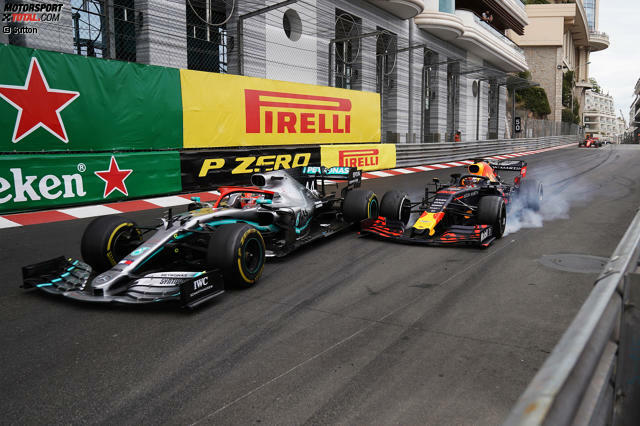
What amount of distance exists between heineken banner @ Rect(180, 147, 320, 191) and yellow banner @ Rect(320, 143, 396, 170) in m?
1.84

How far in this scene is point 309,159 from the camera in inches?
534

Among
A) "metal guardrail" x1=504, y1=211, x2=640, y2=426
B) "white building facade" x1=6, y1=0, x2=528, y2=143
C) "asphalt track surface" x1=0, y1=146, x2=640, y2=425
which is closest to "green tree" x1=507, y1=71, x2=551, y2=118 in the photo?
"white building facade" x1=6, y1=0, x2=528, y2=143

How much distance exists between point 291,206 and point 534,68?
64.2 m

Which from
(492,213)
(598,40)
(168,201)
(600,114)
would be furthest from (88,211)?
(600,114)

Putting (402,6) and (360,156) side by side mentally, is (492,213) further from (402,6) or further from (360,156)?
(402,6)

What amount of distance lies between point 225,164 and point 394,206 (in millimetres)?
5373

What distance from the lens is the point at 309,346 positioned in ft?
11.3

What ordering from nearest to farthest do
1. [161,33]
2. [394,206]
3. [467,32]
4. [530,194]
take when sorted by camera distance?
[394,206]
[530,194]
[161,33]
[467,32]

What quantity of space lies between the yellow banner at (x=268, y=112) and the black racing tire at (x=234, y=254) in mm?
6601

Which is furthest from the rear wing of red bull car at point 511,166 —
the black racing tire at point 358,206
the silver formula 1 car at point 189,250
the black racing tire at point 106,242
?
the black racing tire at point 106,242

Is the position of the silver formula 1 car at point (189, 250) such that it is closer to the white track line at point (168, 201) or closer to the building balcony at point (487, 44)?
the white track line at point (168, 201)

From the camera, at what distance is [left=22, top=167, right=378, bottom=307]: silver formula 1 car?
4.12 meters

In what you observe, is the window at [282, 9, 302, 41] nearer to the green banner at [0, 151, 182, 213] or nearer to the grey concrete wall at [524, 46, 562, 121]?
the green banner at [0, 151, 182, 213]

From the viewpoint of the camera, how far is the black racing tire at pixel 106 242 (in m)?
4.81
